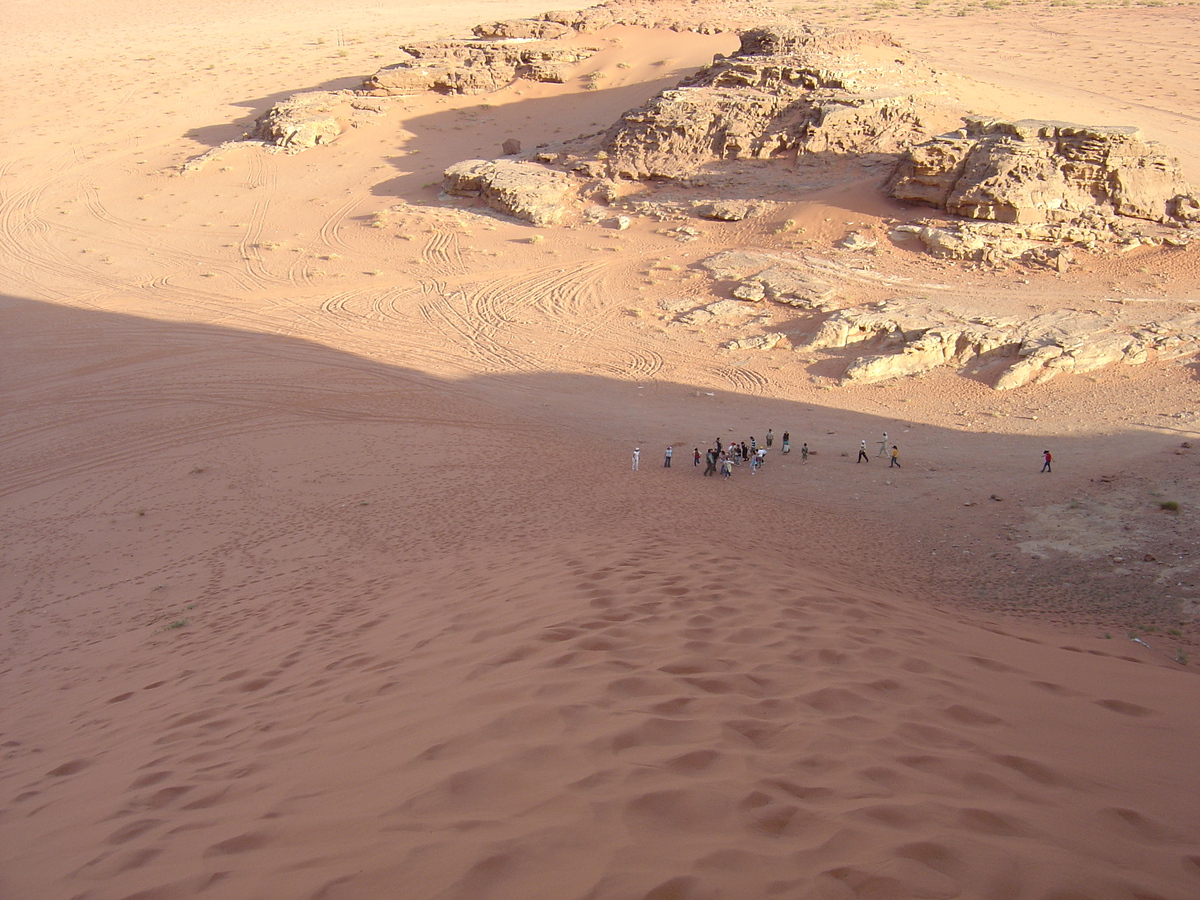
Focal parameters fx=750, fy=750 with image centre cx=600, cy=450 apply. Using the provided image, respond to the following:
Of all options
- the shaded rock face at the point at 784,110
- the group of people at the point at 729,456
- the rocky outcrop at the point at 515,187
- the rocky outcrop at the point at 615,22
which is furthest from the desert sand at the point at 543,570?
the rocky outcrop at the point at 615,22

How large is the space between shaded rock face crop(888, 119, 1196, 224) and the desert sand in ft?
7.47

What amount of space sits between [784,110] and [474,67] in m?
20.7

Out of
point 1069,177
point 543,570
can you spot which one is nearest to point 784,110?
point 1069,177

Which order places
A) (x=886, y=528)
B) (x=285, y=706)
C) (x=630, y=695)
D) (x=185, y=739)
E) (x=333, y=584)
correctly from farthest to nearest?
(x=886, y=528) → (x=333, y=584) → (x=285, y=706) → (x=185, y=739) → (x=630, y=695)

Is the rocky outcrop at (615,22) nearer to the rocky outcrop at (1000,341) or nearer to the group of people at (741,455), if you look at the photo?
the rocky outcrop at (1000,341)

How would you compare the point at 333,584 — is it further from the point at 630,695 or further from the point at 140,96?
the point at 140,96

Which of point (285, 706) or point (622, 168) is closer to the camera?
point (285, 706)

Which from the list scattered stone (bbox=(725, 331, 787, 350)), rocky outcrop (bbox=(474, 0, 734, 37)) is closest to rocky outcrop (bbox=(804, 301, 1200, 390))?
scattered stone (bbox=(725, 331, 787, 350))

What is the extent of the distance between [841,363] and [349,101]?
31.9 meters

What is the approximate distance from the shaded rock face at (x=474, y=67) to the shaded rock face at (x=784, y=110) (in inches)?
534

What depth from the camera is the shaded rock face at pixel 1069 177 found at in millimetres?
23047

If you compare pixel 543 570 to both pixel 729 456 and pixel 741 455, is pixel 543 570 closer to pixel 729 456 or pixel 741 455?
pixel 729 456

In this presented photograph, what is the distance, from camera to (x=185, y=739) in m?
5.11

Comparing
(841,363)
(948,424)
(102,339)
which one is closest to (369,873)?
(948,424)
